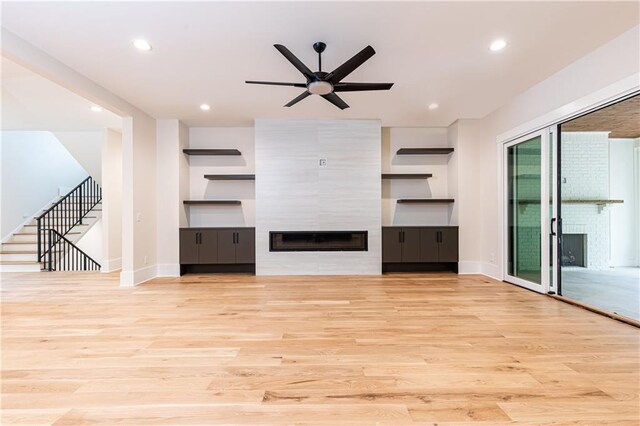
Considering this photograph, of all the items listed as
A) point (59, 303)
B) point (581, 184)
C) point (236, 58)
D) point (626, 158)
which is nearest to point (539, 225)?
point (581, 184)

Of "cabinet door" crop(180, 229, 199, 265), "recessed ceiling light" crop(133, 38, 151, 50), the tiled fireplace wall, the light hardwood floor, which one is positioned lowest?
the light hardwood floor

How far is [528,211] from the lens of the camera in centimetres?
436

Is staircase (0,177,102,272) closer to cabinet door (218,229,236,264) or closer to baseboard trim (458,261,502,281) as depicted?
cabinet door (218,229,236,264)

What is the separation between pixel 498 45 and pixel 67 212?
9474 millimetres

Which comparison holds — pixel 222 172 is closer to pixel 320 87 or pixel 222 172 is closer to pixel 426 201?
pixel 320 87

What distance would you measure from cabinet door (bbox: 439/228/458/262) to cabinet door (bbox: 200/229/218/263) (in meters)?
4.06

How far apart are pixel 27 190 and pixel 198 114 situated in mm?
5490

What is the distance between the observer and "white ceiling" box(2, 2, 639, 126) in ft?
8.16

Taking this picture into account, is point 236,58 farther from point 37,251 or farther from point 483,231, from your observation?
point 37,251

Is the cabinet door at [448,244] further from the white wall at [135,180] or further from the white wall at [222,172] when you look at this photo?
the white wall at [135,180]

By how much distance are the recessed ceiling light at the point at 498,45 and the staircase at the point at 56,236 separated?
8056mm

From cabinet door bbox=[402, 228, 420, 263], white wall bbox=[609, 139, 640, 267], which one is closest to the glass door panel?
cabinet door bbox=[402, 228, 420, 263]

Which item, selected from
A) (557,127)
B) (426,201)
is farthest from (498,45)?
(426,201)

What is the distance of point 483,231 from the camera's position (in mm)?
5402
